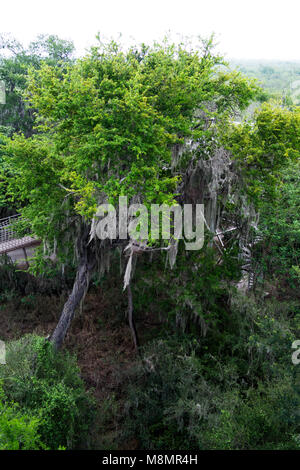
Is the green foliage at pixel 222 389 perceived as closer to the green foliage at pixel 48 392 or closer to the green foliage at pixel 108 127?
the green foliage at pixel 48 392

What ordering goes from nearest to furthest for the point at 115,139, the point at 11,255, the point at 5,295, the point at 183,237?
the point at 115,139 → the point at 183,237 → the point at 5,295 → the point at 11,255

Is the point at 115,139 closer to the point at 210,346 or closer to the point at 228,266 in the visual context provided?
the point at 228,266

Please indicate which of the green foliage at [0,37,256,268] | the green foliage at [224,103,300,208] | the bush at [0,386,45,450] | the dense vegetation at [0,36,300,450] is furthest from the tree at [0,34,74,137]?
the bush at [0,386,45,450]

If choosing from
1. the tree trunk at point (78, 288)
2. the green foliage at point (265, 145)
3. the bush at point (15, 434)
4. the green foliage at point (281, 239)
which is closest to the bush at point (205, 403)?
the tree trunk at point (78, 288)

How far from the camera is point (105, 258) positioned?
34.7 ft

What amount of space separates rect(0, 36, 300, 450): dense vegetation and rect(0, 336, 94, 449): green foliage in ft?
0.11

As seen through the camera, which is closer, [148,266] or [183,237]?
[183,237]

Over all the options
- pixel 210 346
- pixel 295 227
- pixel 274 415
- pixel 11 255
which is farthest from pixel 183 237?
pixel 11 255

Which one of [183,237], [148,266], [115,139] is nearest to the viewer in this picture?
[115,139]

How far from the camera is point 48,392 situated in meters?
7.04

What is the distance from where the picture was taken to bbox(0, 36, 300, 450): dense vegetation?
773 cm

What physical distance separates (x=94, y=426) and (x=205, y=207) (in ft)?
23.2

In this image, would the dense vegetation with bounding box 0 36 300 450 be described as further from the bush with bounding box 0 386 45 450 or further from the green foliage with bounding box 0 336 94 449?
the bush with bounding box 0 386 45 450

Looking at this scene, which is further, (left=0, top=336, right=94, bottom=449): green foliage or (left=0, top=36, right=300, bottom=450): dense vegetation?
(left=0, top=36, right=300, bottom=450): dense vegetation
